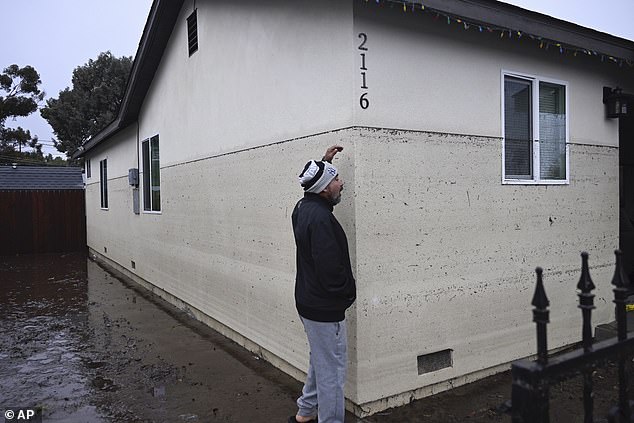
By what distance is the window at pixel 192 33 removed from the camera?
7.24 meters

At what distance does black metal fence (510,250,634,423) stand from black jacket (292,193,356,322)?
1.44 metres

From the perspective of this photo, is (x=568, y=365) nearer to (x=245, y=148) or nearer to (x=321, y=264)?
(x=321, y=264)

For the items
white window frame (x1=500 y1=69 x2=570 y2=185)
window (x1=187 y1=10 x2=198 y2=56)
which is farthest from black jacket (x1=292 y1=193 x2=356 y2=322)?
window (x1=187 y1=10 x2=198 y2=56)

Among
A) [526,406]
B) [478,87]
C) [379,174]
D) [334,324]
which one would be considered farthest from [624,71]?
[526,406]

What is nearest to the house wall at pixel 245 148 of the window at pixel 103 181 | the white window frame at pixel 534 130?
the white window frame at pixel 534 130

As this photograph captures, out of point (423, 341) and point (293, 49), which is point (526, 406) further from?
point (293, 49)

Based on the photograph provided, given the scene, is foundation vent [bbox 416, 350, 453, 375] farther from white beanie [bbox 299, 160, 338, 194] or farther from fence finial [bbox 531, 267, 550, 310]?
fence finial [bbox 531, 267, 550, 310]

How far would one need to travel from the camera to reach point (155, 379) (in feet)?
16.5

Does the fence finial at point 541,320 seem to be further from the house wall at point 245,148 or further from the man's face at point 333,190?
the house wall at point 245,148

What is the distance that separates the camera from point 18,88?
1451 inches

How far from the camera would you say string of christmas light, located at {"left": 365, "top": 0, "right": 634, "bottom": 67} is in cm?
380

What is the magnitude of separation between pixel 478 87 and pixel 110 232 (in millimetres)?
11170

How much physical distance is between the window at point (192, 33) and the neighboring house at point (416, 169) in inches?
14.8

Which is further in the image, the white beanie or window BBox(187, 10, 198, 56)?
window BBox(187, 10, 198, 56)
